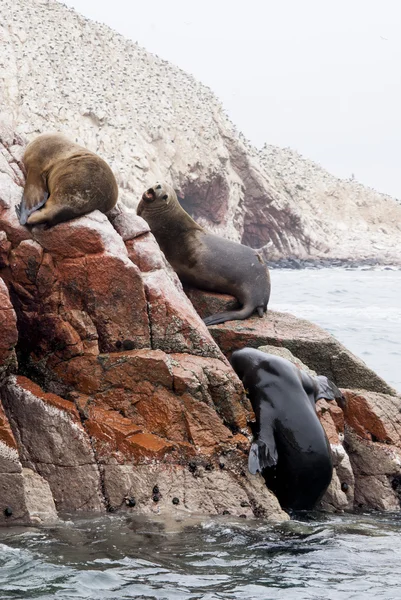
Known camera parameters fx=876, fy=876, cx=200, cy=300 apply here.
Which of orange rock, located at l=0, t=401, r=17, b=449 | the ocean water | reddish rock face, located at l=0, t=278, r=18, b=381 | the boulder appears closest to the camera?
orange rock, located at l=0, t=401, r=17, b=449

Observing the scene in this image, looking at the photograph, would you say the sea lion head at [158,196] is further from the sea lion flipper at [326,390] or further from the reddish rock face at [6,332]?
the reddish rock face at [6,332]

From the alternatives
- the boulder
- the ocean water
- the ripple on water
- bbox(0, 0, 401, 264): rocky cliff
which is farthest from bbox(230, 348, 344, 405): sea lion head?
bbox(0, 0, 401, 264): rocky cliff

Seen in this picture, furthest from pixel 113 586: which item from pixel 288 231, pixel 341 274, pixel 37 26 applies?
pixel 37 26

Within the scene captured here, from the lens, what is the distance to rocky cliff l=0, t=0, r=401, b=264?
46281mm

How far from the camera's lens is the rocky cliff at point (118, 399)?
252 inches

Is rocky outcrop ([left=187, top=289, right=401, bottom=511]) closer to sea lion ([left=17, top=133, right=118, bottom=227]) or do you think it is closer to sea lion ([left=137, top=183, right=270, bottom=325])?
sea lion ([left=137, top=183, right=270, bottom=325])

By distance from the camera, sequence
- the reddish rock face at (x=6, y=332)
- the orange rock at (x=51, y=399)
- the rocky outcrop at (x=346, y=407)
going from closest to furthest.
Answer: the reddish rock face at (x=6, y=332)
the orange rock at (x=51, y=399)
the rocky outcrop at (x=346, y=407)

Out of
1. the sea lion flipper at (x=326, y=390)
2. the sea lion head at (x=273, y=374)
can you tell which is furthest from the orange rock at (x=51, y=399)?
the sea lion flipper at (x=326, y=390)

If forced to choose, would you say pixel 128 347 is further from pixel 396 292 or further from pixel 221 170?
pixel 221 170

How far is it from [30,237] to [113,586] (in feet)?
11.2

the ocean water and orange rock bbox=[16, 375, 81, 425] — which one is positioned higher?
the ocean water

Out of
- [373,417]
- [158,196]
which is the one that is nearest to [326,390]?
[373,417]

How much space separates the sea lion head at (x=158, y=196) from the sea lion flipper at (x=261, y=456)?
4206 millimetres

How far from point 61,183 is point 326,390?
3.10 m
